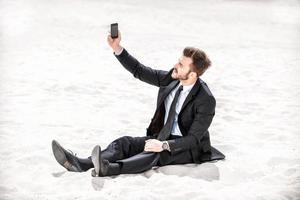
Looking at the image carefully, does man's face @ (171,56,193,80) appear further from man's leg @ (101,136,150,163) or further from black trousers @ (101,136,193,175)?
man's leg @ (101,136,150,163)

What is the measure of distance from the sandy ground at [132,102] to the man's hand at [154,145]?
0.25 meters

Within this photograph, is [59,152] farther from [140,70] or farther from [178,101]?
[178,101]

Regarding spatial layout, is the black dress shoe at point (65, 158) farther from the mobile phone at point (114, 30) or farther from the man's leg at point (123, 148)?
the mobile phone at point (114, 30)

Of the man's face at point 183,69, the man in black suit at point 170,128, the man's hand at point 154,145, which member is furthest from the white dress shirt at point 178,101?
the man's hand at point 154,145

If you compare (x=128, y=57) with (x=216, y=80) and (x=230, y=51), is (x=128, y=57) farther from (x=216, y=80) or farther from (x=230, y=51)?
(x=230, y=51)

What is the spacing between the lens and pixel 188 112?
4258 mm

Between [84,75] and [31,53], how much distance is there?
77.6 inches

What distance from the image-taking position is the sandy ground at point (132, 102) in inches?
160

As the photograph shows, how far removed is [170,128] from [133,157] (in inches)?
17.1

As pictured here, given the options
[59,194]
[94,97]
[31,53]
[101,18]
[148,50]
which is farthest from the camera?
[101,18]

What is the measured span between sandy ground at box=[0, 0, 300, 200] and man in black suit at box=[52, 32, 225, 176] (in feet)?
0.39

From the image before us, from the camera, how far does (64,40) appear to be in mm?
11086

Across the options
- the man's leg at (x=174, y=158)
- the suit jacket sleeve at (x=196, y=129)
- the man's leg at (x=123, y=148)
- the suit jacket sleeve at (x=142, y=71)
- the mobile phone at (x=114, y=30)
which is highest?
the mobile phone at (x=114, y=30)

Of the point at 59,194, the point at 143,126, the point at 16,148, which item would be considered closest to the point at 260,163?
the point at 143,126
